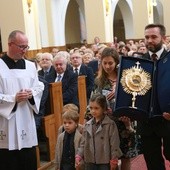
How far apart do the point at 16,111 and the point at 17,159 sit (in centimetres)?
48

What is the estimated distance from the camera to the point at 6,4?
11.4m

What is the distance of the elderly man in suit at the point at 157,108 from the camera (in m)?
3.29

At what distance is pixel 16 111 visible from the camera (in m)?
3.63

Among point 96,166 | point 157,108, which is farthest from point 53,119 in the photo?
point 157,108

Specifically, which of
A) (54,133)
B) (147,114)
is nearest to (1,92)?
(147,114)

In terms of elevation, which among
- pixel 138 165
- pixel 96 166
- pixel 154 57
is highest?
pixel 154 57

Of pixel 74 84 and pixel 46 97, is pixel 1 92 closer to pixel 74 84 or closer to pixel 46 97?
pixel 46 97

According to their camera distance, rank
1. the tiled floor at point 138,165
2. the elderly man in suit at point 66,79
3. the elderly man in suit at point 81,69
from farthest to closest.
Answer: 1. the elderly man in suit at point 81,69
2. the elderly man in suit at point 66,79
3. the tiled floor at point 138,165

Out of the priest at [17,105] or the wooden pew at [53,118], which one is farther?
the wooden pew at [53,118]

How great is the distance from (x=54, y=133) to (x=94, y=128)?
76.4 inches

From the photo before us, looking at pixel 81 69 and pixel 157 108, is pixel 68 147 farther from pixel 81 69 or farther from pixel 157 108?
pixel 81 69

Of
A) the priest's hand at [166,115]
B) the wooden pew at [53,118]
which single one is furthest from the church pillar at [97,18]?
the priest's hand at [166,115]

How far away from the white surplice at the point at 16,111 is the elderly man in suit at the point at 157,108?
3.45ft

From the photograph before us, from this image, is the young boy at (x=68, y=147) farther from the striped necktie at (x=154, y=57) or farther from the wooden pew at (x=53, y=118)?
the wooden pew at (x=53, y=118)
